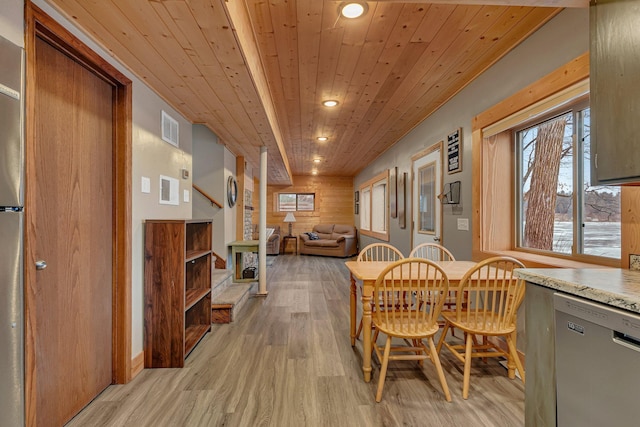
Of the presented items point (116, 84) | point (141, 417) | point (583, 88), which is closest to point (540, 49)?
point (583, 88)

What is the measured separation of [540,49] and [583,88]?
52 centimetres

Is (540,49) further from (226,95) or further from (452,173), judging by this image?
(226,95)

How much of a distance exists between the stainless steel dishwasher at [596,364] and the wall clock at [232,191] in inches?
161

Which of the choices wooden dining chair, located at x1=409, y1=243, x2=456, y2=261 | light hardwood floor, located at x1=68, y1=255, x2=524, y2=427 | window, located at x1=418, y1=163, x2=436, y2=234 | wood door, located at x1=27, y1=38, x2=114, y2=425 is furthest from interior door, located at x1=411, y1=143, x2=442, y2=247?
wood door, located at x1=27, y1=38, x2=114, y2=425

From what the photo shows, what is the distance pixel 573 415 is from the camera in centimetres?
109

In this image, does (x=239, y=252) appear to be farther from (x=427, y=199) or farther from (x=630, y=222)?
(x=630, y=222)

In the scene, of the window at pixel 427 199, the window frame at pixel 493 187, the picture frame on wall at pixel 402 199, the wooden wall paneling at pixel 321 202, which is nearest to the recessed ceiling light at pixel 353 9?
the window frame at pixel 493 187

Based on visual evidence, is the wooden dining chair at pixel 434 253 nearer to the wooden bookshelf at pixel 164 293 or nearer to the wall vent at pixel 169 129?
the wooden bookshelf at pixel 164 293

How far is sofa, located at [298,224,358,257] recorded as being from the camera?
839 cm

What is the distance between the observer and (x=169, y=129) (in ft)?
9.12

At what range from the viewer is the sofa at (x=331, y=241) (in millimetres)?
8391

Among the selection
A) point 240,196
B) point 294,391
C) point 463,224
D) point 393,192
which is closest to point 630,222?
point 463,224

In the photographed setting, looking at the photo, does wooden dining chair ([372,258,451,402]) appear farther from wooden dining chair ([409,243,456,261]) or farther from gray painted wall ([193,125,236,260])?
gray painted wall ([193,125,236,260])

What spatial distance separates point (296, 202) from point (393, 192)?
4.84 m
